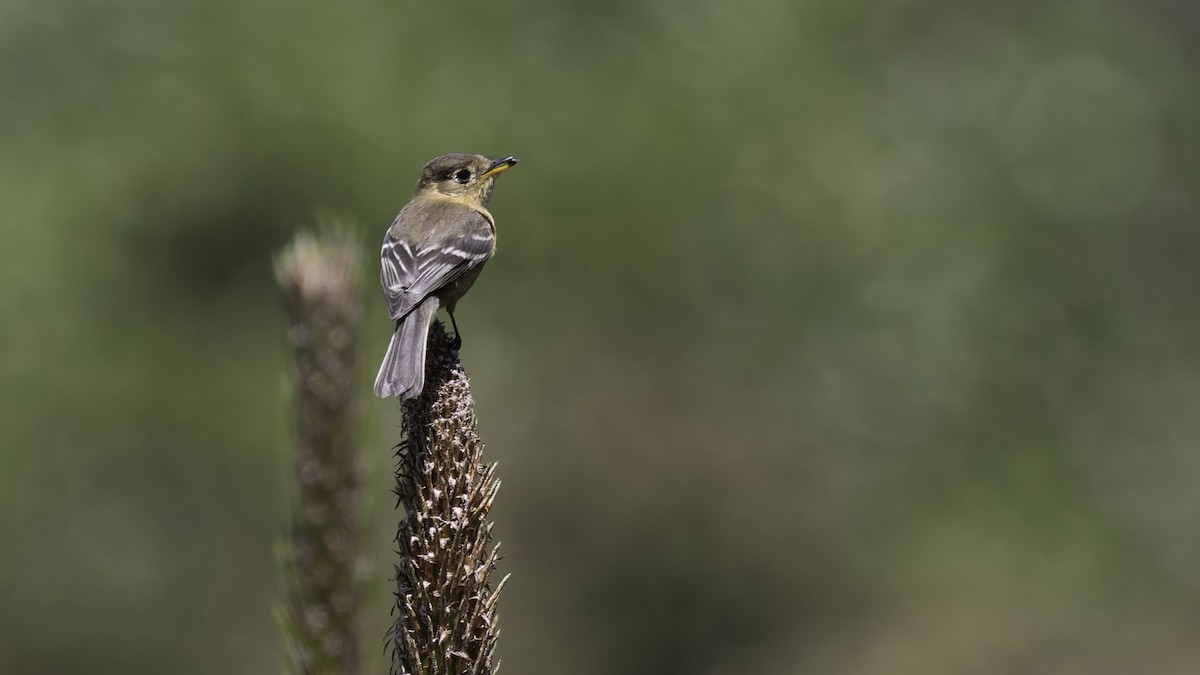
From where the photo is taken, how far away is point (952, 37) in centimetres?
1952

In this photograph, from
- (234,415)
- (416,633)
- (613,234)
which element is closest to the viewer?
(416,633)

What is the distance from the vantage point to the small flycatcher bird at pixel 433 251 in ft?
17.0

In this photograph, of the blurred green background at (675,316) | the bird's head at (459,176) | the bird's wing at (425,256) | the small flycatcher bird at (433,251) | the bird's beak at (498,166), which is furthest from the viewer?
the blurred green background at (675,316)

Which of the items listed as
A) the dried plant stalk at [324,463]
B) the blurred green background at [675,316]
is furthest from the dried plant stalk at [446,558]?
the blurred green background at [675,316]

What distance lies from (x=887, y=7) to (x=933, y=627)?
902 cm

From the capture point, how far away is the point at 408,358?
4.70 meters

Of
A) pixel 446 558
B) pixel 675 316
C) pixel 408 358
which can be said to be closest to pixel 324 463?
pixel 446 558

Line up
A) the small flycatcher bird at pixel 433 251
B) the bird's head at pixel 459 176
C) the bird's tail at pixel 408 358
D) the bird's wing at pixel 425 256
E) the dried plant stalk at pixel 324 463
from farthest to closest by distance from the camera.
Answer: the bird's head at pixel 459 176 < the bird's wing at pixel 425 256 < the small flycatcher bird at pixel 433 251 < the bird's tail at pixel 408 358 < the dried plant stalk at pixel 324 463

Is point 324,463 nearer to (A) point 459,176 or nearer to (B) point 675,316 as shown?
(A) point 459,176

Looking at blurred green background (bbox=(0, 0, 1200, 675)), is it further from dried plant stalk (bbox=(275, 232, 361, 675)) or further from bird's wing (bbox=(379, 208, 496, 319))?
dried plant stalk (bbox=(275, 232, 361, 675))

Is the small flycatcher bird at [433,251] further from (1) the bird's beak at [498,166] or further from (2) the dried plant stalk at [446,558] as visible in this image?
(2) the dried plant stalk at [446,558]

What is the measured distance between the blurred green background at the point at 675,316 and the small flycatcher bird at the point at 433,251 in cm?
767

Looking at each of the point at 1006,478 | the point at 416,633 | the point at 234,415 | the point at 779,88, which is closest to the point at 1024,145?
the point at 779,88

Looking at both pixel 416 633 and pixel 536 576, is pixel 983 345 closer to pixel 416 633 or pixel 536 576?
pixel 536 576
